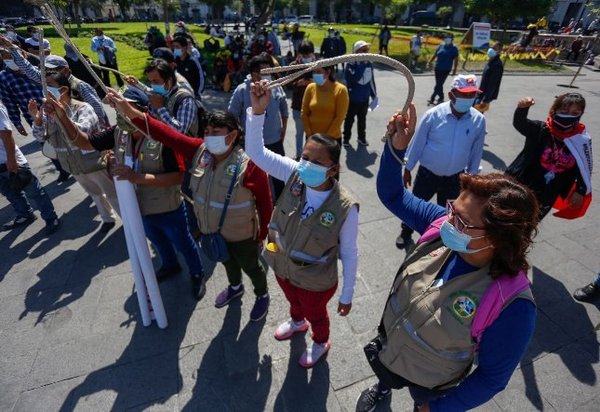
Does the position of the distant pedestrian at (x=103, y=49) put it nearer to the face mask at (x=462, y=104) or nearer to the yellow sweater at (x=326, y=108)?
the yellow sweater at (x=326, y=108)

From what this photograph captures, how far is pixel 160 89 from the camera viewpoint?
3.39 metres

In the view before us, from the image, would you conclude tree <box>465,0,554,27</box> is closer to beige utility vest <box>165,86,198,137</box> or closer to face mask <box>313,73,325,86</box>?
face mask <box>313,73,325,86</box>

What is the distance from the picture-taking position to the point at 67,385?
2.65 m

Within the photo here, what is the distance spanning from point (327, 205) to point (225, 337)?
178cm

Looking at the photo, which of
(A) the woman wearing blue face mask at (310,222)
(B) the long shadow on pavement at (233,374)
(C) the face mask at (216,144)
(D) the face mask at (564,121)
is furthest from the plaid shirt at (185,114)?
(D) the face mask at (564,121)

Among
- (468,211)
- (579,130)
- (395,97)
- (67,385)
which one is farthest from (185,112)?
(395,97)

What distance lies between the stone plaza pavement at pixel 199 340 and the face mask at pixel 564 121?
5.87ft

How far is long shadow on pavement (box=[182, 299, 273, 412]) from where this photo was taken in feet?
8.29

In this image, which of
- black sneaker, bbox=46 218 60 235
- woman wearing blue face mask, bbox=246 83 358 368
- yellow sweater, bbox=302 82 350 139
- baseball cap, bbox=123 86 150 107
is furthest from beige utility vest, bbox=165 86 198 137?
Answer: black sneaker, bbox=46 218 60 235

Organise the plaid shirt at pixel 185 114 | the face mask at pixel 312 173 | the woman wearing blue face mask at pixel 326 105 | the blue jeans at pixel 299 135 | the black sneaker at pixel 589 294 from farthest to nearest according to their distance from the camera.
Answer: the blue jeans at pixel 299 135
the woman wearing blue face mask at pixel 326 105
the black sneaker at pixel 589 294
the plaid shirt at pixel 185 114
the face mask at pixel 312 173

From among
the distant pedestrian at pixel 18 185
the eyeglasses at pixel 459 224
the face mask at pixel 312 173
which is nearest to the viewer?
the eyeglasses at pixel 459 224

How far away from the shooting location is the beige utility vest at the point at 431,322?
143cm

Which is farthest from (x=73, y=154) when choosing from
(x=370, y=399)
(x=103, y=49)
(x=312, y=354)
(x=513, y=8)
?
(x=513, y=8)

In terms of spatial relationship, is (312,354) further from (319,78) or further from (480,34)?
(480,34)
